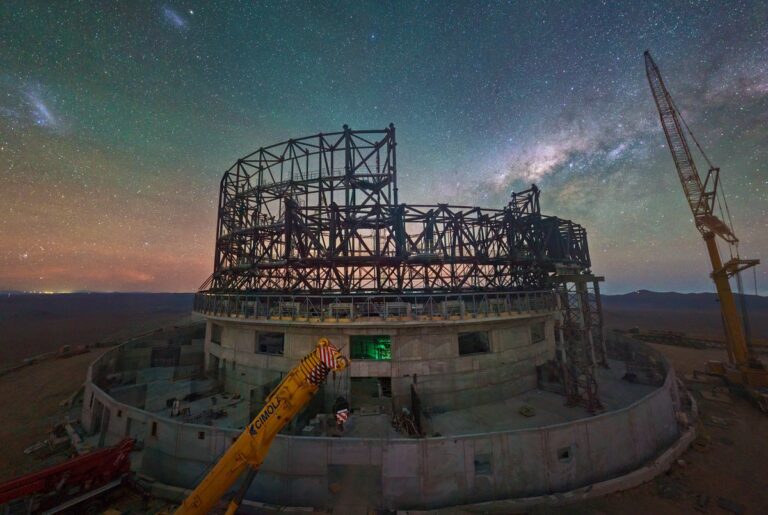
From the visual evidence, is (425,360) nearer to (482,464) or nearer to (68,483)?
(482,464)

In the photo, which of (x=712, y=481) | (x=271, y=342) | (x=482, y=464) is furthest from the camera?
(x=271, y=342)

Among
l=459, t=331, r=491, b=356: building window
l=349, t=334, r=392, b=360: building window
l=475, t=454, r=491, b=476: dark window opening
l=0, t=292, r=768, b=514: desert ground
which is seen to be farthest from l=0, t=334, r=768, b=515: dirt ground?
l=349, t=334, r=392, b=360: building window

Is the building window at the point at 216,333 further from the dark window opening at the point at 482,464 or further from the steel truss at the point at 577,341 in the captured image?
the steel truss at the point at 577,341

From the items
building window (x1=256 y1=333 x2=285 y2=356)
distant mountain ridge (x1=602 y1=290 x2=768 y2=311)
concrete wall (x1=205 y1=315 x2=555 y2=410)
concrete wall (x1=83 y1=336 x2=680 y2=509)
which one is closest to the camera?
concrete wall (x1=83 y1=336 x2=680 y2=509)

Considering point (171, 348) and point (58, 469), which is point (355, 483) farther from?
A: point (171, 348)

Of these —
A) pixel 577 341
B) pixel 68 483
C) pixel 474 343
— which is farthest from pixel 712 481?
pixel 68 483

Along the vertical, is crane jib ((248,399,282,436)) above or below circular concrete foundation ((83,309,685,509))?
above

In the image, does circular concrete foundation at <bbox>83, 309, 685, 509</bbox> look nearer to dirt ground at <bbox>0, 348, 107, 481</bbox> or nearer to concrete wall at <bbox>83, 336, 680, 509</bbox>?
concrete wall at <bbox>83, 336, 680, 509</bbox>

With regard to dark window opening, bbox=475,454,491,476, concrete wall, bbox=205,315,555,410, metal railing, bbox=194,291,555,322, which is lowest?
dark window opening, bbox=475,454,491,476
